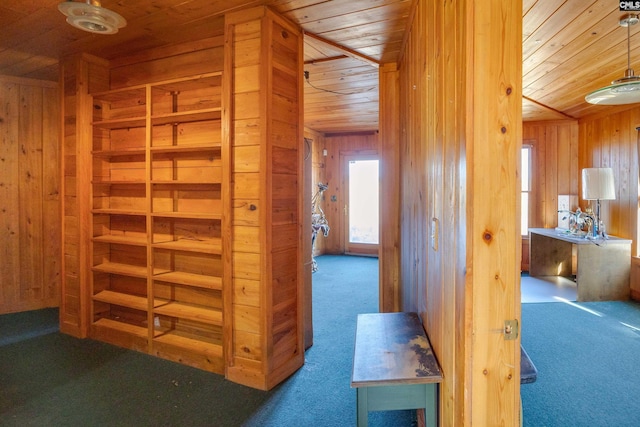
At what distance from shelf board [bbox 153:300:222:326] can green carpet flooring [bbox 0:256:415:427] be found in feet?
1.23

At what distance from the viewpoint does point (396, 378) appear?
138cm

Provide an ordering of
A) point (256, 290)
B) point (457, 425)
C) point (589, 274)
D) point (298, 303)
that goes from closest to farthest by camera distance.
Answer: point (457, 425) < point (256, 290) < point (298, 303) < point (589, 274)

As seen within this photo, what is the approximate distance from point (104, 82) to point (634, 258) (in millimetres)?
6094

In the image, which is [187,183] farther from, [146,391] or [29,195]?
[29,195]

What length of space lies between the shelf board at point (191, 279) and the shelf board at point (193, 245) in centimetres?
23

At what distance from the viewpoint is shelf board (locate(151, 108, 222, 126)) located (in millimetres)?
2518

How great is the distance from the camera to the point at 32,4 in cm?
229

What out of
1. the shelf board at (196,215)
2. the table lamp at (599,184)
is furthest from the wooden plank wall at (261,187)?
the table lamp at (599,184)

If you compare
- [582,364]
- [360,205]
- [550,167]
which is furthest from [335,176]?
[582,364]

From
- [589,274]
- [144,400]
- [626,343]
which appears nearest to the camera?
[144,400]

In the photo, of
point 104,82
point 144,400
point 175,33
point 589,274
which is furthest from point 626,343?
point 104,82

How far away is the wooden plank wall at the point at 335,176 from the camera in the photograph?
7.43 m

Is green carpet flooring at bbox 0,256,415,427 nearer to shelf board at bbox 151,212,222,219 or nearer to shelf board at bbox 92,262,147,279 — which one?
shelf board at bbox 92,262,147,279

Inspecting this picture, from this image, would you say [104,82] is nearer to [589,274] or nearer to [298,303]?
[298,303]
